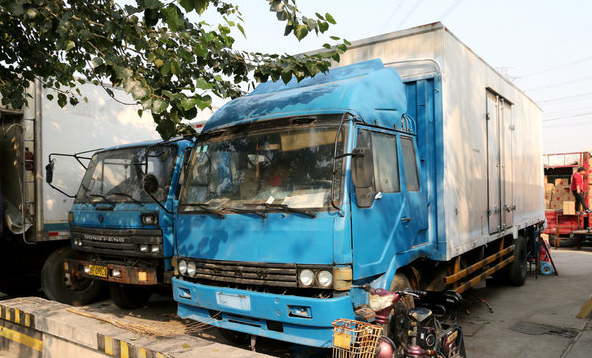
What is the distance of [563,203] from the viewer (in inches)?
610

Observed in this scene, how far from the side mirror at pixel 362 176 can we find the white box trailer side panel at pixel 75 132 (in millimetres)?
5579

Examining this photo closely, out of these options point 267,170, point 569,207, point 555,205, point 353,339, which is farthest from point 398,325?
point 555,205

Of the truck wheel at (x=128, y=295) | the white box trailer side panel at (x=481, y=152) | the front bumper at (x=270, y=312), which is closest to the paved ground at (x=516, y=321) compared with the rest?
the truck wheel at (x=128, y=295)

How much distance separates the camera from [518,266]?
870 centimetres

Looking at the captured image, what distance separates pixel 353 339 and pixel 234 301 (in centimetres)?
123

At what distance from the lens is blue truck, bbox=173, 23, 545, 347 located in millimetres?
3867

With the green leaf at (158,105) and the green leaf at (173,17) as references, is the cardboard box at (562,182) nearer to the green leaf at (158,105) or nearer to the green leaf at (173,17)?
the green leaf at (158,105)

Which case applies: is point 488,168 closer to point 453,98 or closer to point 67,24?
point 453,98

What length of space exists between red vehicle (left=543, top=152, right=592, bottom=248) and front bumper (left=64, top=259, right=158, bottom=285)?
13561 mm

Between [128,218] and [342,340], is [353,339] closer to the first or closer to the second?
[342,340]

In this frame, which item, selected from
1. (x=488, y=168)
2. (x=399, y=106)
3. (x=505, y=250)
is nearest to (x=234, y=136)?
(x=399, y=106)

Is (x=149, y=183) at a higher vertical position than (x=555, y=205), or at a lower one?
higher

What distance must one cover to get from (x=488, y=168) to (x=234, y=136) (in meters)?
3.90

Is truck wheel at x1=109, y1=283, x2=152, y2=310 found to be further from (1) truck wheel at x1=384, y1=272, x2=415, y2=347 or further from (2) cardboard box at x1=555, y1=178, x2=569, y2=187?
(2) cardboard box at x1=555, y1=178, x2=569, y2=187
